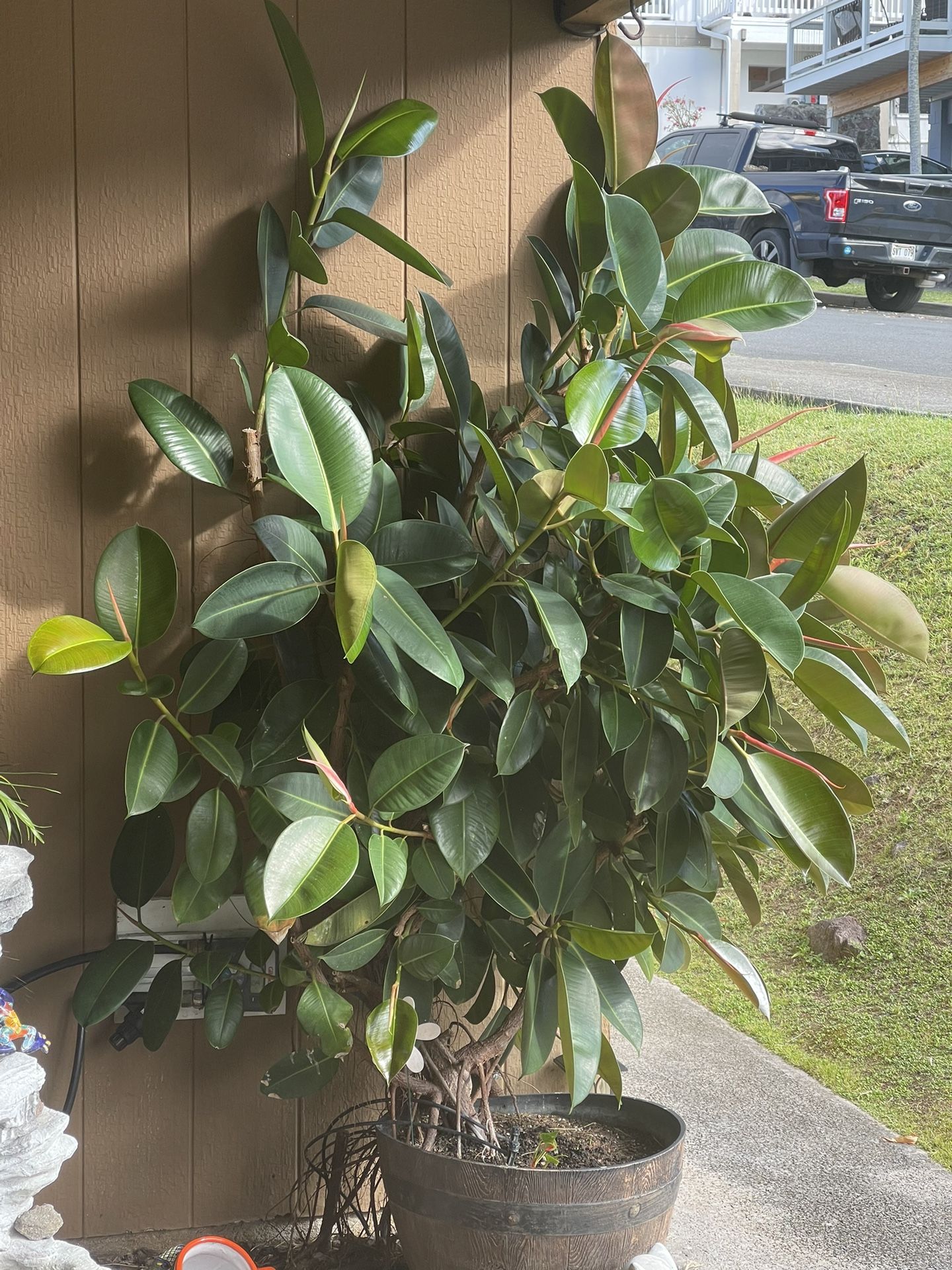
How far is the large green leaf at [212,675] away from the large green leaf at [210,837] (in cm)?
11

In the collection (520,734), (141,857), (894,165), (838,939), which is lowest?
(838,939)

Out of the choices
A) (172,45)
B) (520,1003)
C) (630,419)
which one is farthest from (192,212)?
(520,1003)

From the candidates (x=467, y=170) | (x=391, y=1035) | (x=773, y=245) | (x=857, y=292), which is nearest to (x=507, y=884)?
(x=391, y=1035)

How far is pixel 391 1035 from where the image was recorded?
136 cm

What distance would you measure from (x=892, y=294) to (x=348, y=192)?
651 cm

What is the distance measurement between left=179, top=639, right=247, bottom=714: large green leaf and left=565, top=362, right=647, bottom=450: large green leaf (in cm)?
51

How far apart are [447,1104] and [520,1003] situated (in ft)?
0.57

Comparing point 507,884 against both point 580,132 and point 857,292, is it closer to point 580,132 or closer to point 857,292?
point 580,132

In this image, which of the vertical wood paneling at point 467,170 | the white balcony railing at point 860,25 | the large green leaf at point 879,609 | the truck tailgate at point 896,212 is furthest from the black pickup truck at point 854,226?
the large green leaf at point 879,609

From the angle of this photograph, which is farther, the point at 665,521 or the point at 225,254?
the point at 225,254

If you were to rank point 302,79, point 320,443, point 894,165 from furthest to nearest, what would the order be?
point 894,165 < point 302,79 < point 320,443

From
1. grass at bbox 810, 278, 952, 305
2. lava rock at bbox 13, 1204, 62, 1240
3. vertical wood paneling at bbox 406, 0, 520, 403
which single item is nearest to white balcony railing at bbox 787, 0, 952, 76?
grass at bbox 810, 278, 952, 305

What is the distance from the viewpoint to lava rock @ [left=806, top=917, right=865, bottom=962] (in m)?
3.21

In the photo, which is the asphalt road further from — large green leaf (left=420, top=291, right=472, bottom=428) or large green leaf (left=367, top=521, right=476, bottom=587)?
large green leaf (left=367, top=521, right=476, bottom=587)
